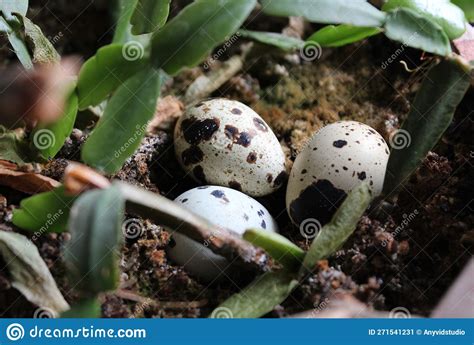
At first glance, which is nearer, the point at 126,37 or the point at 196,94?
the point at 126,37

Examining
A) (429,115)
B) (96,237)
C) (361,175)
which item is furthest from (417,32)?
(96,237)

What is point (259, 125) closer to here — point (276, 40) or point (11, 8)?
point (276, 40)

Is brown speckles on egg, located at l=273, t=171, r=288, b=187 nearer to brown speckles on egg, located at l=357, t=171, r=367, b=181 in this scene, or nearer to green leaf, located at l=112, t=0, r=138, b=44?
brown speckles on egg, located at l=357, t=171, r=367, b=181

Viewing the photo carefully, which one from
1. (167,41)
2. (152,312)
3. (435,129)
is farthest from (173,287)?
(435,129)

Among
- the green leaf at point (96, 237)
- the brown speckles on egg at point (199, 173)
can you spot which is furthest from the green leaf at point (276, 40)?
the green leaf at point (96, 237)

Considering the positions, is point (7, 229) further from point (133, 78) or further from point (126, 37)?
point (126, 37)

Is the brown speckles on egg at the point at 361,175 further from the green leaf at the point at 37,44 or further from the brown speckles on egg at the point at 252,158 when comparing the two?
the green leaf at the point at 37,44
